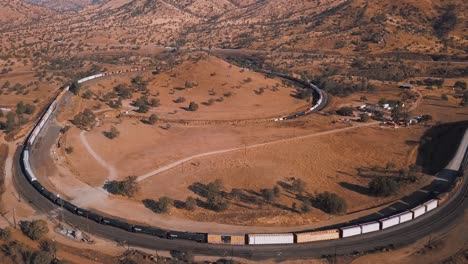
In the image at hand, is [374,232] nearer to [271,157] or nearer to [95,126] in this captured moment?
[271,157]

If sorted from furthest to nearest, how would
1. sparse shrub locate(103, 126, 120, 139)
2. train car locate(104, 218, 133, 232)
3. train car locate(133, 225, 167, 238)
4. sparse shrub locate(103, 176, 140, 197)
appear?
sparse shrub locate(103, 126, 120, 139) < sparse shrub locate(103, 176, 140, 197) < train car locate(104, 218, 133, 232) < train car locate(133, 225, 167, 238)

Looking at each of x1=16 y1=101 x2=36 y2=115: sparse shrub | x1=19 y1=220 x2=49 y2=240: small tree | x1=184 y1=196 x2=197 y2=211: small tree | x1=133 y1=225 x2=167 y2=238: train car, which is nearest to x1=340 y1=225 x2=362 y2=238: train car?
x1=184 y1=196 x2=197 y2=211: small tree

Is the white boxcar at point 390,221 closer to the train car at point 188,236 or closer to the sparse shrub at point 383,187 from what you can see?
the sparse shrub at point 383,187

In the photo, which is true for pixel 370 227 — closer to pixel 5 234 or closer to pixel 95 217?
pixel 95 217

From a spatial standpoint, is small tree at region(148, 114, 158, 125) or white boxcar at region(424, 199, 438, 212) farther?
small tree at region(148, 114, 158, 125)

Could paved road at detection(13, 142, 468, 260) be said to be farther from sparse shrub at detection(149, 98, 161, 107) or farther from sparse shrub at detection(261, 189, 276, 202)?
sparse shrub at detection(149, 98, 161, 107)

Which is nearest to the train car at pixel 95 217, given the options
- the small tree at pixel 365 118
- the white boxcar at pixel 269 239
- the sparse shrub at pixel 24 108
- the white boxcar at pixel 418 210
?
the white boxcar at pixel 269 239

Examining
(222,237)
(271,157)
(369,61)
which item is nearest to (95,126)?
(271,157)
